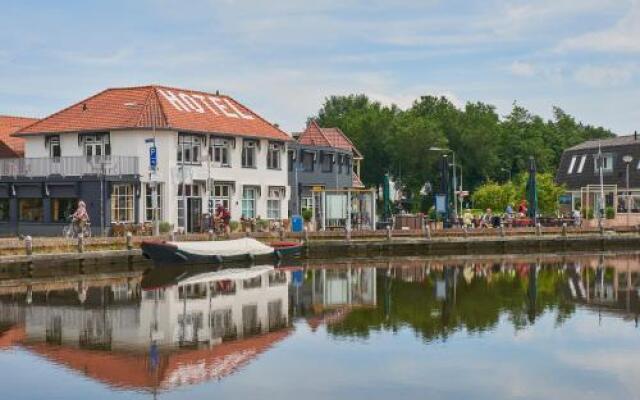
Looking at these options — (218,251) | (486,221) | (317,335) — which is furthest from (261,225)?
(317,335)

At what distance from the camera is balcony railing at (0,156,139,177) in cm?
5909

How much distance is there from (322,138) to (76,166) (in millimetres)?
29809

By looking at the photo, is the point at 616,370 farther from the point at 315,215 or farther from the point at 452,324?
the point at 315,215

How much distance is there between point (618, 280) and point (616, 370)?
928 inches

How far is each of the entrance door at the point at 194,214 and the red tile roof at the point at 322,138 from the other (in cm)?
2079

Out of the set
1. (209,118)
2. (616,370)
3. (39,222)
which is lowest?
(616,370)

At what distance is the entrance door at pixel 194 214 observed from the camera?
62.5m

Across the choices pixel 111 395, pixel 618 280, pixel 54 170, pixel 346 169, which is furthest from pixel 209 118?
pixel 111 395

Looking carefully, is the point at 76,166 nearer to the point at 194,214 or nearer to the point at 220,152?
the point at 194,214

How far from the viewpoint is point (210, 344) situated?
1145 inches

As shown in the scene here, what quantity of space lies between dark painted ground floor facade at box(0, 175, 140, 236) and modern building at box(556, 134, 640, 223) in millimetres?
39359

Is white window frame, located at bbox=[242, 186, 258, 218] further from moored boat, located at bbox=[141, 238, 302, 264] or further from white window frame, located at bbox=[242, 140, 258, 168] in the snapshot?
moored boat, located at bbox=[141, 238, 302, 264]

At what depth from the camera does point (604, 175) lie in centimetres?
8850

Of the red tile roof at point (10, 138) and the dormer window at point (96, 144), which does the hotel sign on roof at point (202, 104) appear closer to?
the dormer window at point (96, 144)
